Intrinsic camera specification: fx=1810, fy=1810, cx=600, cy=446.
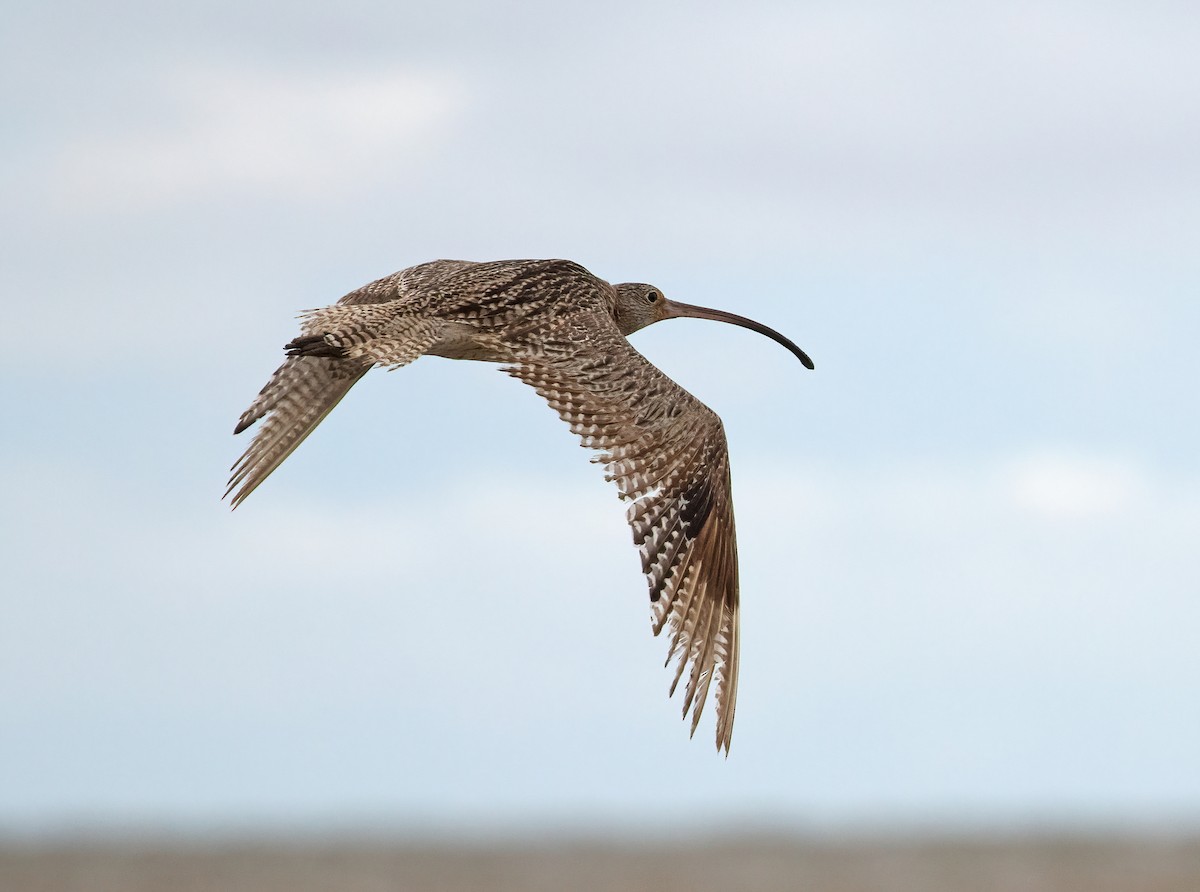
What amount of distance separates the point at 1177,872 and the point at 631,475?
1055 inches

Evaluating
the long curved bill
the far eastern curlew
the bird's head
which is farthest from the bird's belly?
the long curved bill

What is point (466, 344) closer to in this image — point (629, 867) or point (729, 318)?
point (729, 318)

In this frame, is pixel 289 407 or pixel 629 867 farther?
pixel 629 867

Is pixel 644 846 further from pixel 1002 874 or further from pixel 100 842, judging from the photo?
pixel 100 842

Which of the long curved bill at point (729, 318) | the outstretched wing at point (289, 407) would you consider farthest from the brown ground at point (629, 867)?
the outstretched wing at point (289, 407)

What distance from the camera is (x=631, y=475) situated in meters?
13.7

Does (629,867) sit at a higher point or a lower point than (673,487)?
higher

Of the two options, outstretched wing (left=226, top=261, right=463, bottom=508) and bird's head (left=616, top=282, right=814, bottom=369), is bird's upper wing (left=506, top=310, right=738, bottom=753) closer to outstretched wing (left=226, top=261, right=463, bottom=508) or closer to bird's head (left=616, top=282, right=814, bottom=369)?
outstretched wing (left=226, top=261, right=463, bottom=508)

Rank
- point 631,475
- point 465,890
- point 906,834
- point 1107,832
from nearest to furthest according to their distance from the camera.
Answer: point 631,475 → point 465,890 → point 1107,832 → point 906,834

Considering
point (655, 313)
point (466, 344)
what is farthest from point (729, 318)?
point (466, 344)

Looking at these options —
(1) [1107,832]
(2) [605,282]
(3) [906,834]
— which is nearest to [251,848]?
(3) [906,834]

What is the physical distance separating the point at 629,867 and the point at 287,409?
82.2 ft

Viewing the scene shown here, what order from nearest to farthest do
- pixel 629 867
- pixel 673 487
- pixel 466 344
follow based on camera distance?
1. pixel 673 487
2. pixel 466 344
3. pixel 629 867

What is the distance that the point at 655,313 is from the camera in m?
18.1
